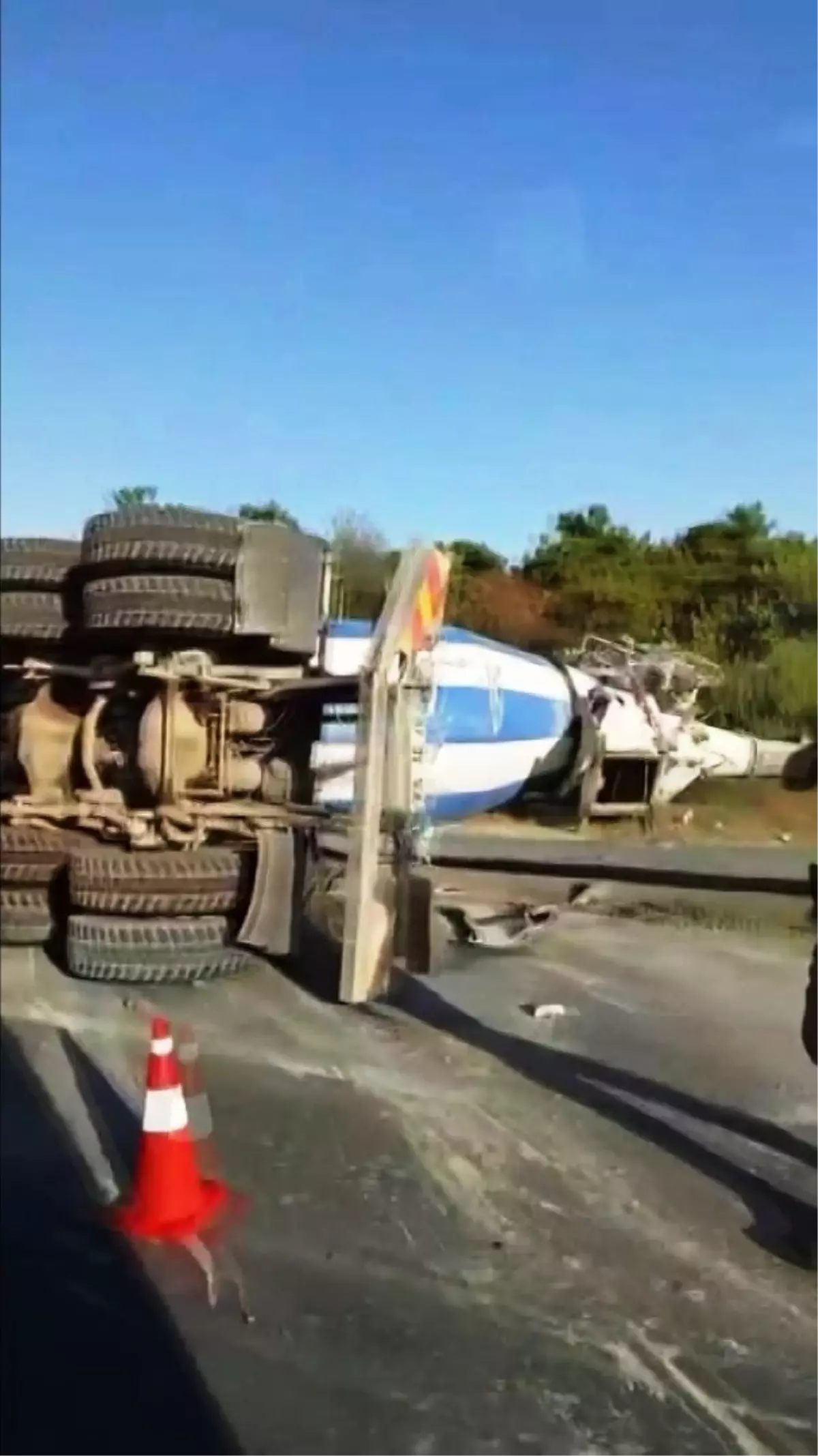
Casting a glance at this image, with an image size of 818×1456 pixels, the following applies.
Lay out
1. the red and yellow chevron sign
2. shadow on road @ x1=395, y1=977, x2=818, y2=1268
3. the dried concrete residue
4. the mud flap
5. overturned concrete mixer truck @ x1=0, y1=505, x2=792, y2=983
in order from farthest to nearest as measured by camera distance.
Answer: the mud flap, overturned concrete mixer truck @ x1=0, y1=505, x2=792, y2=983, the red and yellow chevron sign, shadow on road @ x1=395, y1=977, x2=818, y2=1268, the dried concrete residue

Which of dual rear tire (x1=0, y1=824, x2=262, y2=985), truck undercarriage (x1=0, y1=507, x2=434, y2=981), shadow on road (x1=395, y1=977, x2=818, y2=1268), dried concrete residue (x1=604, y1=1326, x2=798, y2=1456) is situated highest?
truck undercarriage (x1=0, y1=507, x2=434, y2=981)

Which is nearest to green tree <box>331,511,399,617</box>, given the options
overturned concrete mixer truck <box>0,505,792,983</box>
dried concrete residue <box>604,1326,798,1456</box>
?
overturned concrete mixer truck <box>0,505,792,983</box>

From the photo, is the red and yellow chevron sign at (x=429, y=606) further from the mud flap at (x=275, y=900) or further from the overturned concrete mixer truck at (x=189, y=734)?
the mud flap at (x=275, y=900)

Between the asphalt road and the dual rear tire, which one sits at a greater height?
the dual rear tire

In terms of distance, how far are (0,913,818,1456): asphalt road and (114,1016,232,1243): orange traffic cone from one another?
0.30ft

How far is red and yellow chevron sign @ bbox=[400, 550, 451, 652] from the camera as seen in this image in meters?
5.51

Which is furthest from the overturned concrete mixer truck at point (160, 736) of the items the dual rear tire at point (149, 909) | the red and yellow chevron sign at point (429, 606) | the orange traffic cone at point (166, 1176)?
the orange traffic cone at point (166, 1176)

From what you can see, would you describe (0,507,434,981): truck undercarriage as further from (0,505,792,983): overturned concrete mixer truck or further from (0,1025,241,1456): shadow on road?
(0,1025,241,1456): shadow on road

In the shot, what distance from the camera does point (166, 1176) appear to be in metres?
3.55

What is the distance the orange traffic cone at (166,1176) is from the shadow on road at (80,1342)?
0.33 ft

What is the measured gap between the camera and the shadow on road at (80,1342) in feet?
8.41

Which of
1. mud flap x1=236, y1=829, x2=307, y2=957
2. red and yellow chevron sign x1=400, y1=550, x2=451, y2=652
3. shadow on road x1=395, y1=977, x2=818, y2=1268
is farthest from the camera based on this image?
mud flap x1=236, y1=829, x2=307, y2=957

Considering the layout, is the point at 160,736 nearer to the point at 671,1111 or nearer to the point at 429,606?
the point at 429,606

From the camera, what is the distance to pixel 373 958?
5461 mm
